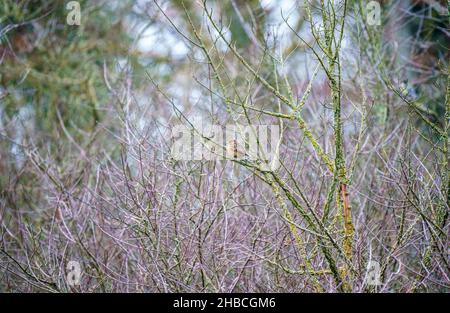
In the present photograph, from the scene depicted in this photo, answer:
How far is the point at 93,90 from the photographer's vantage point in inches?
445

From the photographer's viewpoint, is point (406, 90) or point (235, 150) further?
point (406, 90)

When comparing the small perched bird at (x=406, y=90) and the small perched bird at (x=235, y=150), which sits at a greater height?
the small perched bird at (x=406, y=90)

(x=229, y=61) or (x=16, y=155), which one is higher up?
(x=229, y=61)

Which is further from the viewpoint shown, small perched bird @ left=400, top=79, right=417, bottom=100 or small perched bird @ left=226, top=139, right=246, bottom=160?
small perched bird @ left=400, top=79, right=417, bottom=100

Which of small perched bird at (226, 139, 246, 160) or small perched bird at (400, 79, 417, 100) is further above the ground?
small perched bird at (400, 79, 417, 100)

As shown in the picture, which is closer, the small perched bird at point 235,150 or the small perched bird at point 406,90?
the small perched bird at point 235,150

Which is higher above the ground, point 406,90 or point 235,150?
point 406,90

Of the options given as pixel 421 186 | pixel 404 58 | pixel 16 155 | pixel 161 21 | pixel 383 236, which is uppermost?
pixel 161 21
